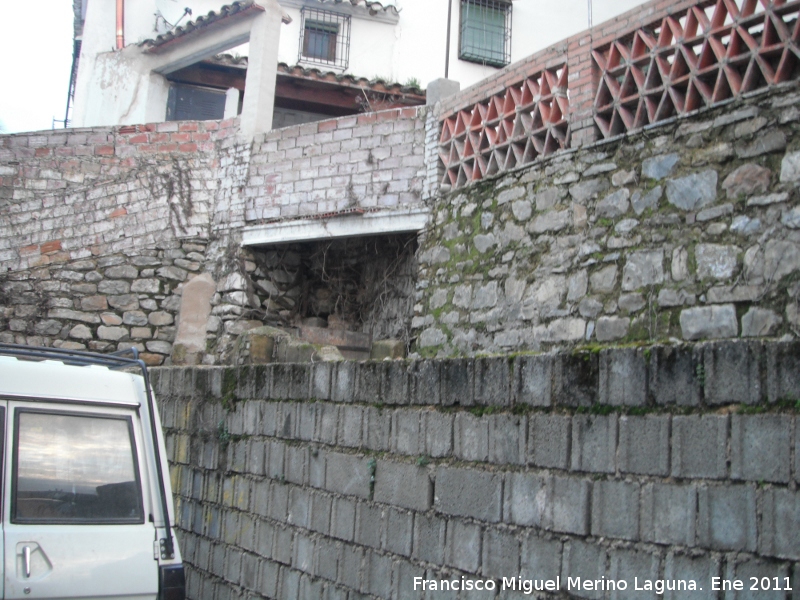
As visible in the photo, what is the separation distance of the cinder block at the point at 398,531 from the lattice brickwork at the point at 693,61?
147 inches

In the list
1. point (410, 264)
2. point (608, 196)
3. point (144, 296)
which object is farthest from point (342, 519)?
point (144, 296)

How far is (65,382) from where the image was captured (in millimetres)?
4117

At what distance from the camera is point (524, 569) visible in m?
3.46

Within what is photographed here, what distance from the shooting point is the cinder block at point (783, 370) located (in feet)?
8.95

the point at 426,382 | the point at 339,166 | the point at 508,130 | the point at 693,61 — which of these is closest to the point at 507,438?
the point at 426,382

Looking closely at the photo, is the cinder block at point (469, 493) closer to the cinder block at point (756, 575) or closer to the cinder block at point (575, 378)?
the cinder block at point (575, 378)

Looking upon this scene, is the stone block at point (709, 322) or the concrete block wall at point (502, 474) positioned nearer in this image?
the concrete block wall at point (502, 474)

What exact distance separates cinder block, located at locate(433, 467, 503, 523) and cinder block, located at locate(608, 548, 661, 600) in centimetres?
66

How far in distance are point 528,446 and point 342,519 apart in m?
1.51

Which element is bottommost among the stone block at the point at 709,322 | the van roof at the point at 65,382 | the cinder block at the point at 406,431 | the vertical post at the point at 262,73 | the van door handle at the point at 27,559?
the van door handle at the point at 27,559

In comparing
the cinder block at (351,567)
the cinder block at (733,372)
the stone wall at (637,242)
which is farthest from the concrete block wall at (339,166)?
the cinder block at (733,372)

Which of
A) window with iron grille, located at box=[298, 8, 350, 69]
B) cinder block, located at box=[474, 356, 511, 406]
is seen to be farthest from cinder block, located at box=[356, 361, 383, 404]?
window with iron grille, located at box=[298, 8, 350, 69]

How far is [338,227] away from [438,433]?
16.8ft

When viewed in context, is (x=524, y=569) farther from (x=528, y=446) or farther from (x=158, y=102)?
(x=158, y=102)
